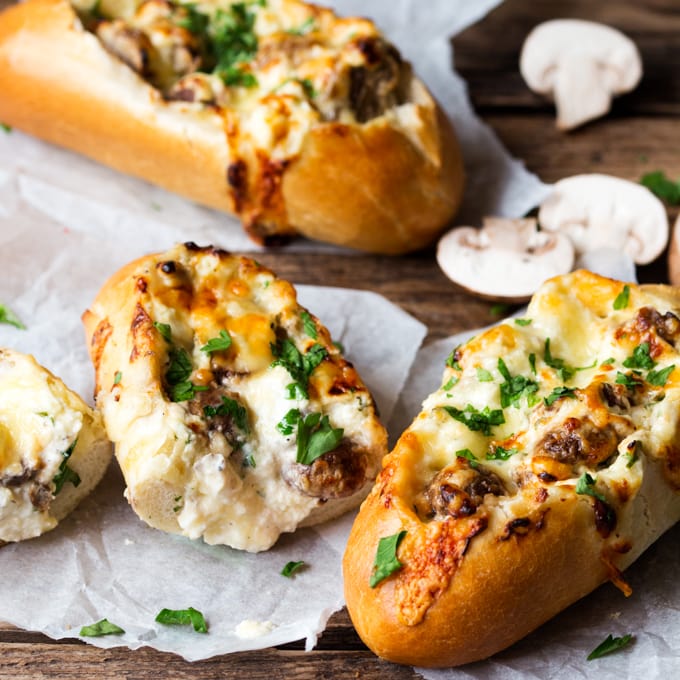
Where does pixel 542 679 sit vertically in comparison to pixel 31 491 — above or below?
below

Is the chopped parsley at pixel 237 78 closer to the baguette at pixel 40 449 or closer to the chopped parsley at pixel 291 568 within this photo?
the baguette at pixel 40 449

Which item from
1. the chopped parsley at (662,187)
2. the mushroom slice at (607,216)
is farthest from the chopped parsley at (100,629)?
the chopped parsley at (662,187)

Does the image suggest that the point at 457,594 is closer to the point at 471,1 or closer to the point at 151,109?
the point at 151,109

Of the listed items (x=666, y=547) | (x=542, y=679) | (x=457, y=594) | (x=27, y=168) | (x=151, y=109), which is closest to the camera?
(x=457, y=594)

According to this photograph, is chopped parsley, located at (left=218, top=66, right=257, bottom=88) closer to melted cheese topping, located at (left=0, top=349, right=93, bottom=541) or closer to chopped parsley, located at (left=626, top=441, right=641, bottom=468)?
melted cheese topping, located at (left=0, top=349, right=93, bottom=541)

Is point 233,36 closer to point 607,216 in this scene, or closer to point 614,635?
point 607,216

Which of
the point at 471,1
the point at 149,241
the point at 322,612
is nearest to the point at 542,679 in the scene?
the point at 322,612

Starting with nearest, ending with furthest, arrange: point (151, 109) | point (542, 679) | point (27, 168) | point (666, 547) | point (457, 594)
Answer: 1. point (457, 594)
2. point (542, 679)
3. point (666, 547)
4. point (151, 109)
5. point (27, 168)
